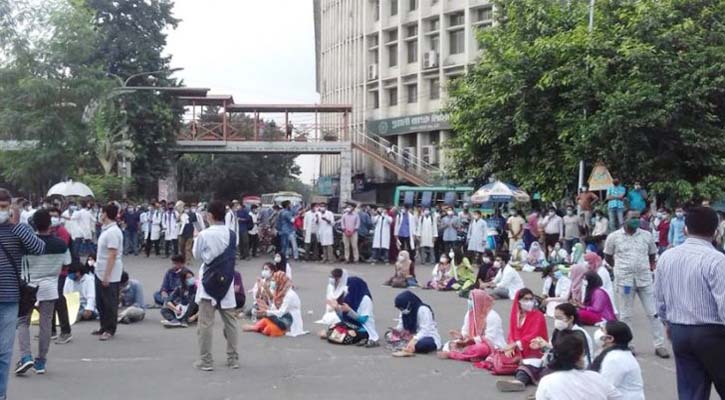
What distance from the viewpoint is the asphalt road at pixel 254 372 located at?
884 cm

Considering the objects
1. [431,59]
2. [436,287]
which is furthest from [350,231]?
[431,59]

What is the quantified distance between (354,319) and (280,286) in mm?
1926

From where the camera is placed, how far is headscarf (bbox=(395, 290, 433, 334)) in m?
11.5

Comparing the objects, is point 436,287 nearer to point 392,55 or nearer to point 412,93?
point 412,93

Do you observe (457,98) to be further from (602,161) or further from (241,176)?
(241,176)

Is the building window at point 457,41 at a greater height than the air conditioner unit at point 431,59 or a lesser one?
greater

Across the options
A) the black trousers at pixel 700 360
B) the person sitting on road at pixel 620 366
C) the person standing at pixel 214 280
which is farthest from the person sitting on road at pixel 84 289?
the black trousers at pixel 700 360

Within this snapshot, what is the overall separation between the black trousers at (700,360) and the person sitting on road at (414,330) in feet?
16.8

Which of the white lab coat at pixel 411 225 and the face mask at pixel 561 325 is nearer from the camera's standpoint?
the face mask at pixel 561 325

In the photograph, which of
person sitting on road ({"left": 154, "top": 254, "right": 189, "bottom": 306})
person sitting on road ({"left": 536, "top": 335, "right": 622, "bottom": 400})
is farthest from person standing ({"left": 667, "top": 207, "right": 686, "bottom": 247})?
person sitting on road ({"left": 536, "top": 335, "right": 622, "bottom": 400})

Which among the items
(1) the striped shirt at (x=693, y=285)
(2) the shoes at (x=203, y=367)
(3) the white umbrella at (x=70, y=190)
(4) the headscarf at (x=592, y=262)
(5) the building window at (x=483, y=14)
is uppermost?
(5) the building window at (x=483, y=14)

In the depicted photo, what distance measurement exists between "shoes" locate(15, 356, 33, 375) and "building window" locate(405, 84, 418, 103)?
45.0 m

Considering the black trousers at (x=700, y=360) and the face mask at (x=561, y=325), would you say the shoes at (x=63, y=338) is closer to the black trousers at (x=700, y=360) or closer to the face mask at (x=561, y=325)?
the face mask at (x=561, y=325)

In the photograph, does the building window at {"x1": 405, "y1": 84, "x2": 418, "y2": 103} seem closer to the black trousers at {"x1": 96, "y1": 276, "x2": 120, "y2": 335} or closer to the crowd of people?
the crowd of people
